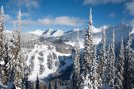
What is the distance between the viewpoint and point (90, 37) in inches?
2456

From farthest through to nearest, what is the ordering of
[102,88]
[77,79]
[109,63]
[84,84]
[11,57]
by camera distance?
[109,63] → [77,79] → [102,88] → [11,57] → [84,84]

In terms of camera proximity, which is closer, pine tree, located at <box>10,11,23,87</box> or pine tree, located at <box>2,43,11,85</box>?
pine tree, located at <box>10,11,23,87</box>

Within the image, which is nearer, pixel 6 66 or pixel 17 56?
pixel 17 56

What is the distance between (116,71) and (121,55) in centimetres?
683

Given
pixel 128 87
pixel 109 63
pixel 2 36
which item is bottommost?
pixel 128 87

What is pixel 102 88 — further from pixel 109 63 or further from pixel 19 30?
pixel 19 30

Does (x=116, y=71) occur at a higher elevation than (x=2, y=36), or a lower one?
lower

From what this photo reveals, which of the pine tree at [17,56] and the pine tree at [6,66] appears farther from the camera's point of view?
the pine tree at [6,66]

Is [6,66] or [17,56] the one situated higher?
[17,56]

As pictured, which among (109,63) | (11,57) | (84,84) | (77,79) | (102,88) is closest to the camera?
(84,84)

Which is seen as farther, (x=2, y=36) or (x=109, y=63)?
(x=109, y=63)

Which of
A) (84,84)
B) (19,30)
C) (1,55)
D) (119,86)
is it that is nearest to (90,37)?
(84,84)

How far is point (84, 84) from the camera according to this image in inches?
2352

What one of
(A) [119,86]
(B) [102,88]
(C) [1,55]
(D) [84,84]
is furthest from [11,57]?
(A) [119,86]
